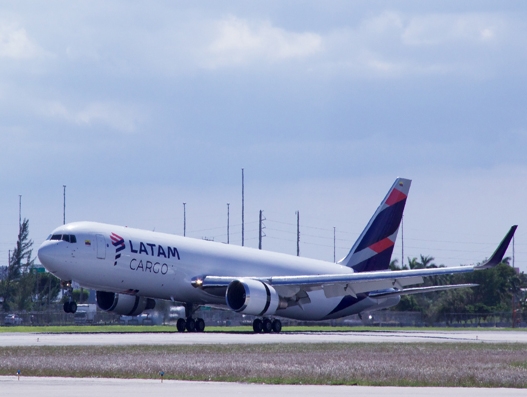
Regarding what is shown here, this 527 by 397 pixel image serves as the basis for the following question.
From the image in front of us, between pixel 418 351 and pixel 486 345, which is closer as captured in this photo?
pixel 418 351

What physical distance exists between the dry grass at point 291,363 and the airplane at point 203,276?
13018 mm

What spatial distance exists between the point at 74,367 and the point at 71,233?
22.3 metres

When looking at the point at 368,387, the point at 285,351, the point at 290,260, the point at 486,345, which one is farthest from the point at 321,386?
the point at 290,260

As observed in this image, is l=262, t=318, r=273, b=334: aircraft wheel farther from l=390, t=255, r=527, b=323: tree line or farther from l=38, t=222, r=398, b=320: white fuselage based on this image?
l=390, t=255, r=527, b=323: tree line

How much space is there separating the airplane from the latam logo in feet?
0.15

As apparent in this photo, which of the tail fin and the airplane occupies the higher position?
the tail fin

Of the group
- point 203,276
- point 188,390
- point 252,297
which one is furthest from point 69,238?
point 188,390

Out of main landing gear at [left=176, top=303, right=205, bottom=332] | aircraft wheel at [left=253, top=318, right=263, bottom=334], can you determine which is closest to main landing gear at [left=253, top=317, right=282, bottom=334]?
aircraft wheel at [left=253, top=318, right=263, bottom=334]

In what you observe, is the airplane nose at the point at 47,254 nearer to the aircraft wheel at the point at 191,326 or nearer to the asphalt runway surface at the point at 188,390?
the aircraft wheel at the point at 191,326

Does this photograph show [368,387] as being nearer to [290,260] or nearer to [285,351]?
[285,351]

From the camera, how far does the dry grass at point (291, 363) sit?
702 inches

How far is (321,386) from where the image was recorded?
16469mm

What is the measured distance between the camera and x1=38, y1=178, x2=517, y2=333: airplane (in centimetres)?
4138

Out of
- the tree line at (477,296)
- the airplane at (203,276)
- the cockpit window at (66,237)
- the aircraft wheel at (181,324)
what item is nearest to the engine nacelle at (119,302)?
the airplane at (203,276)
